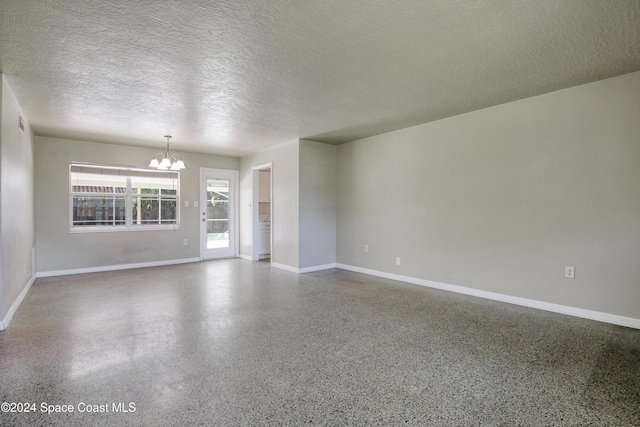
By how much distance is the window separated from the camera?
583cm

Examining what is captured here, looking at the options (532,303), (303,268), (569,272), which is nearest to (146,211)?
(303,268)

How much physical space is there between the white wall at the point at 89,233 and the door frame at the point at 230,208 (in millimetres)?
176

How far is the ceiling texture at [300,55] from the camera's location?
2.10 meters

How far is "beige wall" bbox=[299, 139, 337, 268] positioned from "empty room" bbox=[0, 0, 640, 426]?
0.05 metres

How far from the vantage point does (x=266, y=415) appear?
70.6 inches

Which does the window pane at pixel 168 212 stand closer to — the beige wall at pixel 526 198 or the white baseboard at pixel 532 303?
the beige wall at pixel 526 198

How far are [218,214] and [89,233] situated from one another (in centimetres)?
249

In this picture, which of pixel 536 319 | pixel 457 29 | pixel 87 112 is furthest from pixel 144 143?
pixel 536 319

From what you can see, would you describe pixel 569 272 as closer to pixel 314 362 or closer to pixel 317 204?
pixel 314 362

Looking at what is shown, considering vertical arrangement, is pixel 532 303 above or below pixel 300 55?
below


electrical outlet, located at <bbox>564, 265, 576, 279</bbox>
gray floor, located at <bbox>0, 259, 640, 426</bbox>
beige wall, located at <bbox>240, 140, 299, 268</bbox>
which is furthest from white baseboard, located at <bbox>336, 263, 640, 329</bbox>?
beige wall, located at <bbox>240, 140, 299, 268</bbox>

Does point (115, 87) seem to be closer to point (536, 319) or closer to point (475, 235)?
point (475, 235)

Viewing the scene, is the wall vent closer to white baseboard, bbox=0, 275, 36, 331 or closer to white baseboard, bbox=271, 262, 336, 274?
white baseboard, bbox=0, 275, 36, 331

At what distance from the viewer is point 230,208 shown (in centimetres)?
760
